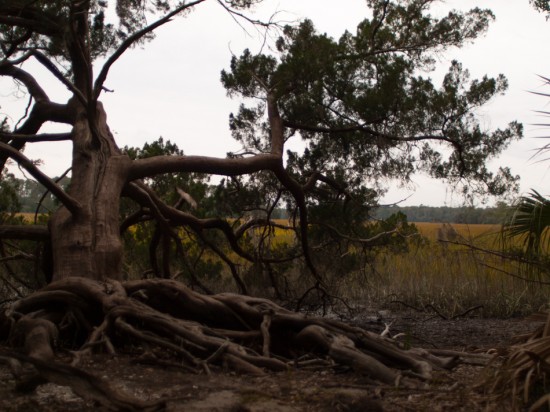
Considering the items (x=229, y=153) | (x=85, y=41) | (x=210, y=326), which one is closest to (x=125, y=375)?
(x=210, y=326)

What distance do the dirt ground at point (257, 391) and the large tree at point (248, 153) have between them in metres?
0.21

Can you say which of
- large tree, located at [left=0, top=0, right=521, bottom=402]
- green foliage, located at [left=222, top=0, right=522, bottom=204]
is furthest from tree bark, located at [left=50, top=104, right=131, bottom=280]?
green foliage, located at [left=222, top=0, right=522, bottom=204]

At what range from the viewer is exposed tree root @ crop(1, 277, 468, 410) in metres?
4.88

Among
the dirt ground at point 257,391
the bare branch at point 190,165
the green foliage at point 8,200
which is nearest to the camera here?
the dirt ground at point 257,391

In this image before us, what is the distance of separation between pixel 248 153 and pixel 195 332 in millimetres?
4689

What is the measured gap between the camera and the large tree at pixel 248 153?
538 centimetres

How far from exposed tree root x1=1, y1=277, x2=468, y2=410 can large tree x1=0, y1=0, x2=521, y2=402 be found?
15 mm

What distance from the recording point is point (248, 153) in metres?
9.59

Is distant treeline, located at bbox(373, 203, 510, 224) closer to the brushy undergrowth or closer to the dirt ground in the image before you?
the brushy undergrowth

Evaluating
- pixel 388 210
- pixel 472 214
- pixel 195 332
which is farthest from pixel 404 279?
pixel 195 332

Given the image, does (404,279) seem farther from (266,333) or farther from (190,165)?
(266,333)

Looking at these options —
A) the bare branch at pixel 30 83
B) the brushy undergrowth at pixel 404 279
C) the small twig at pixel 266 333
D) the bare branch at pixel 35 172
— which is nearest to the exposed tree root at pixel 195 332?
the small twig at pixel 266 333

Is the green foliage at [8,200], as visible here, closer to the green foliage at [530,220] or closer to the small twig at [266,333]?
the small twig at [266,333]

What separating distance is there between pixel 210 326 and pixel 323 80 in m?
4.44
